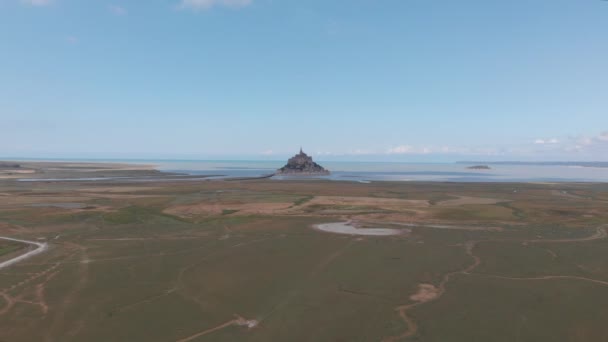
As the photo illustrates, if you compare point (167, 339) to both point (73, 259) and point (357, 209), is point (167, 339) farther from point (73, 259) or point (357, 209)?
point (357, 209)

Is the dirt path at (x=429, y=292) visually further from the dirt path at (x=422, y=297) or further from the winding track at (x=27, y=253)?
the winding track at (x=27, y=253)

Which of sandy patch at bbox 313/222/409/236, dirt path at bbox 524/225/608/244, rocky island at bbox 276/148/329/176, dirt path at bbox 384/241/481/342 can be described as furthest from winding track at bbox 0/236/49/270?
rocky island at bbox 276/148/329/176

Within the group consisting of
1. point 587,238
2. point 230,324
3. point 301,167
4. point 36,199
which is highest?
point 301,167

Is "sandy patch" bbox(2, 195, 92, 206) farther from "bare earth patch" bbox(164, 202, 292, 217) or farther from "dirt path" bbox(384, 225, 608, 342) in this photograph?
"dirt path" bbox(384, 225, 608, 342)

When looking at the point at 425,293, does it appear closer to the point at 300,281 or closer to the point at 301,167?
the point at 300,281

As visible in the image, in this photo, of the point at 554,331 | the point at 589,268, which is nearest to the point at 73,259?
the point at 554,331

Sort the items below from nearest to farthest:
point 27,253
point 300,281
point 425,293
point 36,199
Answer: point 425,293
point 300,281
point 27,253
point 36,199

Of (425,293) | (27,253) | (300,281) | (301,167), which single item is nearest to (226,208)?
(27,253)
